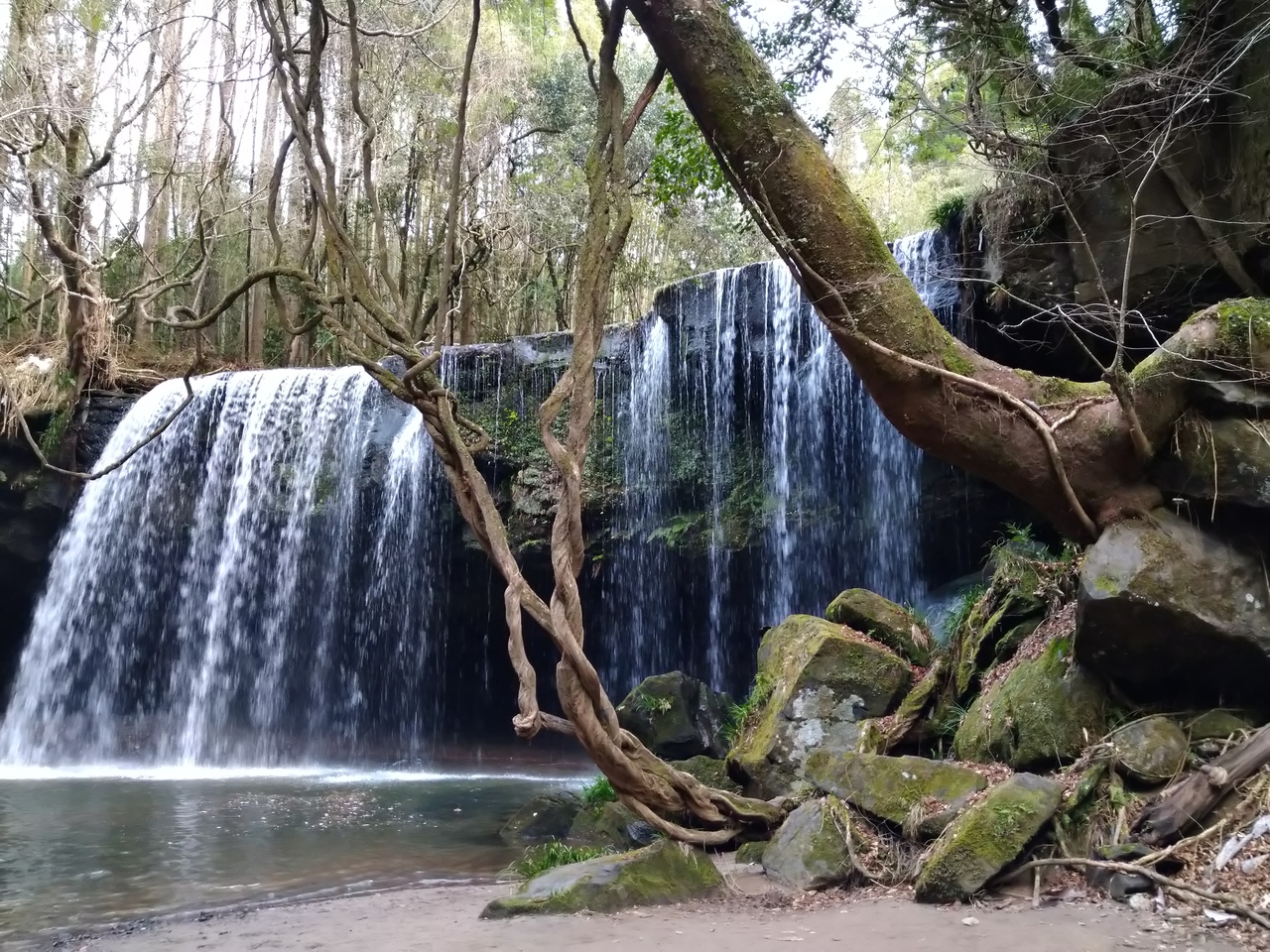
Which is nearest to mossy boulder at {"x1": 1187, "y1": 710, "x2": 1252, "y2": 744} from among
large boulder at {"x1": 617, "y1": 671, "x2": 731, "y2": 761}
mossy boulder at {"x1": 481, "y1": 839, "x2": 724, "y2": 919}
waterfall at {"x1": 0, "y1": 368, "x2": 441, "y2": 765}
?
mossy boulder at {"x1": 481, "y1": 839, "x2": 724, "y2": 919}

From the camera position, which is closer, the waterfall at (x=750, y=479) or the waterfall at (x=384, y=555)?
the waterfall at (x=750, y=479)

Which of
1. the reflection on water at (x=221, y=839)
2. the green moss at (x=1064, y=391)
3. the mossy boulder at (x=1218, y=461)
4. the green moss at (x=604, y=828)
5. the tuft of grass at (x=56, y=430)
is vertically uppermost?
the tuft of grass at (x=56, y=430)

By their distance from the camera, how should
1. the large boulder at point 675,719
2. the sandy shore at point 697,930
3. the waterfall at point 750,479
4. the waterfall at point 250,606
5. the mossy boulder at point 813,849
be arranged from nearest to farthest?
the sandy shore at point 697,930, the mossy boulder at point 813,849, the large boulder at point 675,719, the waterfall at point 750,479, the waterfall at point 250,606

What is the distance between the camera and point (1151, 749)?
4.39 meters

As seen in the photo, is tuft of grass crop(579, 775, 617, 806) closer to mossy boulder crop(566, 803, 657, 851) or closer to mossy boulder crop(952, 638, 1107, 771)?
mossy boulder crop(566, 803, 657, 851)

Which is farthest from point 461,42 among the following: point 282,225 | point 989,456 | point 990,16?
point 989,456

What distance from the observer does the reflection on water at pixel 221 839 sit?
5316mm

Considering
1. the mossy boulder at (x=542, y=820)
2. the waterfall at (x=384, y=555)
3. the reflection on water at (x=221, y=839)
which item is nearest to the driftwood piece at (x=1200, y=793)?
the reflection on water at (x=221, y=839)

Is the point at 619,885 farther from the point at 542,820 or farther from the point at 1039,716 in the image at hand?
the point at 542,820

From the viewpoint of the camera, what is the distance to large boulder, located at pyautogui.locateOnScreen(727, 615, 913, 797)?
245 inches

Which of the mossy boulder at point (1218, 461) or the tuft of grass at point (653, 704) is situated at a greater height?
the mossy boulder at point (1218, 461)

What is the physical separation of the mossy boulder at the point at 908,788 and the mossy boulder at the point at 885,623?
79.2 inches

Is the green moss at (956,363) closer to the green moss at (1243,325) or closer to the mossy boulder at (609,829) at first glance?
the green moss at (1243,325)

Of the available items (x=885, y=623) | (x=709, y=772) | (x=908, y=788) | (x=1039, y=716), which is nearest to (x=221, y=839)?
(x=709, y=772)
